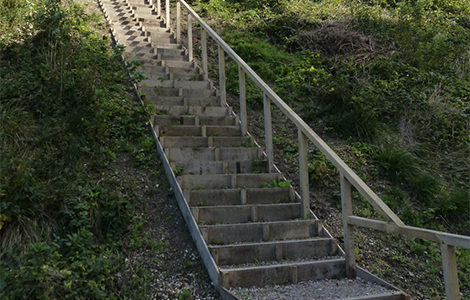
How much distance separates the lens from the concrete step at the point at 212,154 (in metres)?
5.51

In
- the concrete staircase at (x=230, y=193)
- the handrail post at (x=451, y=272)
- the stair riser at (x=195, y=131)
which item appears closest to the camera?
the handrail post at (x=451, y=272)

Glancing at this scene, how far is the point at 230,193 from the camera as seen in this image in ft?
16.4

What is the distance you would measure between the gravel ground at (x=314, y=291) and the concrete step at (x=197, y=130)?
2.82 meters

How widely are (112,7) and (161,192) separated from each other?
6777 mm

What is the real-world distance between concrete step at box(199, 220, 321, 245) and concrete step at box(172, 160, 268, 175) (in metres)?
1.07

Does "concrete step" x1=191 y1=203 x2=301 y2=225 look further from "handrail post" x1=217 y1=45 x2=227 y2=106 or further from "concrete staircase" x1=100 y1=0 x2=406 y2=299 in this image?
"handrail post" x1=217 y1=45 x2=227 y2=106

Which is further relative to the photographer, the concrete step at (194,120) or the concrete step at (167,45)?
the concrete step at (167,45)

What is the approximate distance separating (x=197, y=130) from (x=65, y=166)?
2016mm

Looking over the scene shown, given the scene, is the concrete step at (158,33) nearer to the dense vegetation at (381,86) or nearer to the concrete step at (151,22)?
the concrete step at (151,22)

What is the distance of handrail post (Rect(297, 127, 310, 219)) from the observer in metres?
4.80

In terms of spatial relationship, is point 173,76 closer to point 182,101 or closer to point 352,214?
point 182,101

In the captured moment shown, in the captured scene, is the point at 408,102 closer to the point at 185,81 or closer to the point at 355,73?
the point at 355,73

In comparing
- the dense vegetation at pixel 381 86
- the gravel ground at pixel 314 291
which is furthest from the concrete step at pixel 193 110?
the gravel ground at pixel 314 291

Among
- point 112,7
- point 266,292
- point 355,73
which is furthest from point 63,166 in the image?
point 112,7
